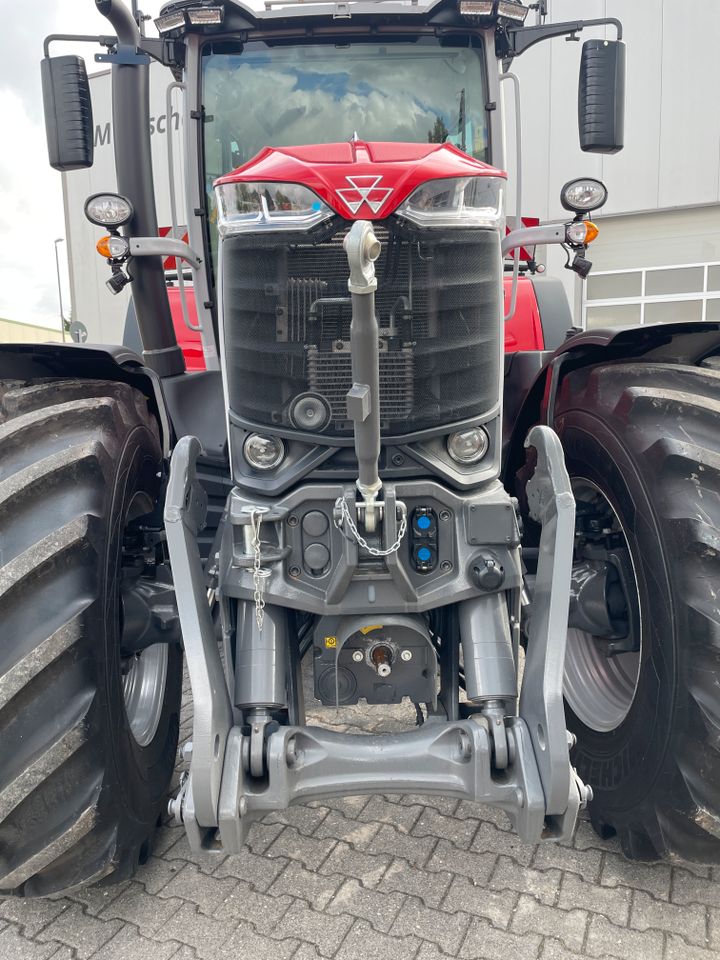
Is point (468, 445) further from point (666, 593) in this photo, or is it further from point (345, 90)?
point (345, 90)

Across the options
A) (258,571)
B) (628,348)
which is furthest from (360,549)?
(628,348)

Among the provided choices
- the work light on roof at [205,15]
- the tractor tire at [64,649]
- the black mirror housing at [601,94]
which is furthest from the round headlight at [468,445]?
the work light on roof at [205,15]

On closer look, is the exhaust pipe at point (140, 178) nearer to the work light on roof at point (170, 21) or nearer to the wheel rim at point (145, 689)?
the work light on roof at point (170, 21)

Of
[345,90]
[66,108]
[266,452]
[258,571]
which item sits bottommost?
[258,571]

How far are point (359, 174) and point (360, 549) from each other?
88 centimetres

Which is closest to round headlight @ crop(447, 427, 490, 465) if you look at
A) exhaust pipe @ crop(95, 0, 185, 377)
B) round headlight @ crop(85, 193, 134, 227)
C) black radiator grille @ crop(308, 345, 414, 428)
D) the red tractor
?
the red tractor

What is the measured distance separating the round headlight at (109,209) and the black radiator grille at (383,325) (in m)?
0.83

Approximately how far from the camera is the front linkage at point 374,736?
5.79 feet

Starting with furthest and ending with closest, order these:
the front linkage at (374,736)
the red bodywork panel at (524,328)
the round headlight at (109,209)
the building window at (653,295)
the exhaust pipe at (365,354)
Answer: the building window at (653,295) < the red bodywork panel at (524,328) < the round headlight at (109,209) < the front linkage at (374,736) < the exhaust pipe at (365,354)

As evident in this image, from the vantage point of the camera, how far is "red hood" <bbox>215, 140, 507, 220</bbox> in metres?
1.79

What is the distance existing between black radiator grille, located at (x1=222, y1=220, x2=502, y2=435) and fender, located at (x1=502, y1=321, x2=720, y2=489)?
312 mm

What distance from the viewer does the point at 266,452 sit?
83.7 inches

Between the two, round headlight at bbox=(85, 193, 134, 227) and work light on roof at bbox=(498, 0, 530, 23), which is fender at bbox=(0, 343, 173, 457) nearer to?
round headlight at bbox=(85, 193, 134, 227)

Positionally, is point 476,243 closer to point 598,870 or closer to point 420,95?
point 420,95
